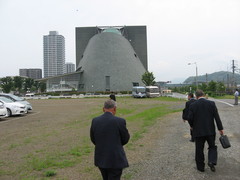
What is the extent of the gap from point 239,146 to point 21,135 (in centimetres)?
801

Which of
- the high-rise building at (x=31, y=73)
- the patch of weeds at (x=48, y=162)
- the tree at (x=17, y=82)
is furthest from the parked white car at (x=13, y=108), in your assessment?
the high-rise building at (x=31, y=73)

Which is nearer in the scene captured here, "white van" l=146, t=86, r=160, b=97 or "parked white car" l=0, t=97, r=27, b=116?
"parked white car" l=0, t=97, r=27, b=116

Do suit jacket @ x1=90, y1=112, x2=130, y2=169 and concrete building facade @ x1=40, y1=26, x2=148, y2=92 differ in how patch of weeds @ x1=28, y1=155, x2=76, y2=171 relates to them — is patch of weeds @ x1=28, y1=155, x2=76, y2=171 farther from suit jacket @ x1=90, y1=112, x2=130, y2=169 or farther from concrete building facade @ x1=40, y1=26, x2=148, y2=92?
concrete building facade @ x1=40, y1=26, x2=148, y2=92

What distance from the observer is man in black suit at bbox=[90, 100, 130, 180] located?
316 cm

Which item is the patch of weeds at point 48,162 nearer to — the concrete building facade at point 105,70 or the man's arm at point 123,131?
the man's arm at point 123,131

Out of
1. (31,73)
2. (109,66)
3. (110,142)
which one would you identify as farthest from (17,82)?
(31,73)

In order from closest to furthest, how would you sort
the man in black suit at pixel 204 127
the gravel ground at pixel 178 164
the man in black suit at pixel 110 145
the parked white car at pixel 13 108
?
1. the man in black suit at pixel 110 145
2. the gravel ground at pixel 178 164
3. the man in black suit at pixel 204 127
4. the parked white car at pixel 13 108

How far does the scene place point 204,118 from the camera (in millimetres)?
5020

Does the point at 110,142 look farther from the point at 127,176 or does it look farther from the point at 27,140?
the point at 27,140

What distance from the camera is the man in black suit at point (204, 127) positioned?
4.88m

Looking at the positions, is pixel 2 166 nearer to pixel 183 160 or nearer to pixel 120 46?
pixel 183 160

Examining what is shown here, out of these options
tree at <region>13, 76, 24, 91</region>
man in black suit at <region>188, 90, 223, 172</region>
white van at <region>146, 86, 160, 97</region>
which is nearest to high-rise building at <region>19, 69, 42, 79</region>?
tree at <region>13, 76, 24, 91</region>

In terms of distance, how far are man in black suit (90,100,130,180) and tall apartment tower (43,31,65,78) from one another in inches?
6300

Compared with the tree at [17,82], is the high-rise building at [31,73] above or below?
above
